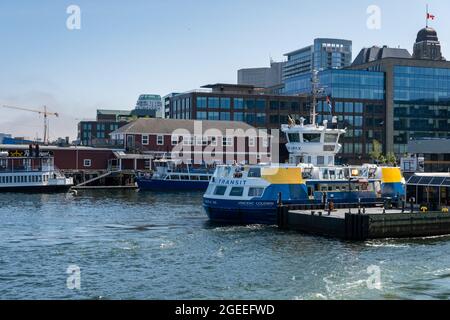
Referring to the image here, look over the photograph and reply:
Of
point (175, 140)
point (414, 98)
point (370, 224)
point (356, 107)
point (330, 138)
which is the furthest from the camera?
point (414, 98)

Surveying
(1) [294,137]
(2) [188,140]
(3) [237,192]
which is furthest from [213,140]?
(3) [237,192]

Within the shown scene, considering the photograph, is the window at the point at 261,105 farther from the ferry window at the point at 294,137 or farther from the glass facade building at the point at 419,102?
the ferry window at the point at 294,137

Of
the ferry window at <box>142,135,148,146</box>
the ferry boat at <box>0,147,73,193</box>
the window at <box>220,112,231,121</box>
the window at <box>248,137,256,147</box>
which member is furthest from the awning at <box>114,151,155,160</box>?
the window at <box>220,112,231,121</box>

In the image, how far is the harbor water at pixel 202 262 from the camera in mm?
31484

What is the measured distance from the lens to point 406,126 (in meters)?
158

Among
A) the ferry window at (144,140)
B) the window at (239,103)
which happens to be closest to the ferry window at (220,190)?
the ferry window at (144,140)

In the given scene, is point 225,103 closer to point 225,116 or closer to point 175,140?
point 225,116

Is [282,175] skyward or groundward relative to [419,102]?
groundward

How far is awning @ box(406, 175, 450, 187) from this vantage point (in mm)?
56094

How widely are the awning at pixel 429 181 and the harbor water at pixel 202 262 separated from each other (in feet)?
28.3

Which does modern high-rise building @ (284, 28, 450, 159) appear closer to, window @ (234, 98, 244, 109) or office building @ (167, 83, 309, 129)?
office building @ (167, 83, 309, 129)

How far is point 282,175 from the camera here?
58281 millimetres

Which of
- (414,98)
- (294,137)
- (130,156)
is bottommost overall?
(130,156)

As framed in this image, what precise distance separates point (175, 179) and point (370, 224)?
232 feet
